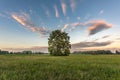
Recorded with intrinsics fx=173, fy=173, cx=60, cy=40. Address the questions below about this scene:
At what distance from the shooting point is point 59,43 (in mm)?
85438

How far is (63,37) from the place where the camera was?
8862 cm

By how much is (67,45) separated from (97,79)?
77.6 m

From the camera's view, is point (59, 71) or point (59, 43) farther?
point (59, 43)

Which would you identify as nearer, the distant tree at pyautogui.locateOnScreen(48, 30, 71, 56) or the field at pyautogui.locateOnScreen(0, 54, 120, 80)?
the field at pyautogui.locateOnScreen(0, 54, 120, 80)

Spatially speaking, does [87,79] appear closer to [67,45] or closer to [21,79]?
[21,79]

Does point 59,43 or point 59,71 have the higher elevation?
point 59,43

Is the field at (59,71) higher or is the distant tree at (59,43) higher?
the distant tree at (59,43)

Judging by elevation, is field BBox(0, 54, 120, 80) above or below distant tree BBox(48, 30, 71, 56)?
below

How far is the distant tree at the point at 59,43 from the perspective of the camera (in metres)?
84.2

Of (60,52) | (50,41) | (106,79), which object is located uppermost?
(50,41)

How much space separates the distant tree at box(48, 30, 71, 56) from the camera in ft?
276

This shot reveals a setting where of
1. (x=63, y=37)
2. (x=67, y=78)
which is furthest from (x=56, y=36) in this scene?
(x=67, y=78)

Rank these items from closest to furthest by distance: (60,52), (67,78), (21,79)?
1. (21,79)
2. (67,78)
3. (60,52)

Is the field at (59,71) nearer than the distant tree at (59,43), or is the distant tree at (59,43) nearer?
the field at (59,71)
